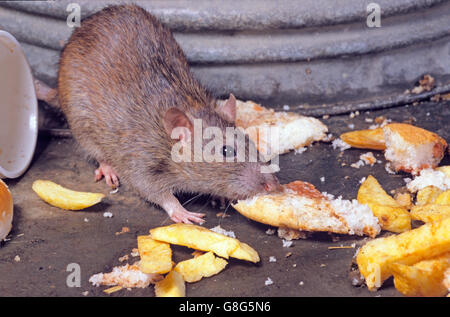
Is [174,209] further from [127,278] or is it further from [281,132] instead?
[281,132]

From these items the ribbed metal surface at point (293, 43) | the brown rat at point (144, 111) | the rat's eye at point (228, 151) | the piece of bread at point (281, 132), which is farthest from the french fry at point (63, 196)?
the ribbed metal surface at point (293, 43)

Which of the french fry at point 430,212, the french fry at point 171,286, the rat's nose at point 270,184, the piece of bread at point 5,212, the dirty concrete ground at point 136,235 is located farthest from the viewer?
the rat's nose at point 270,184

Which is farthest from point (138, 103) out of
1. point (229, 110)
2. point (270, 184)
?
point (270, 184)

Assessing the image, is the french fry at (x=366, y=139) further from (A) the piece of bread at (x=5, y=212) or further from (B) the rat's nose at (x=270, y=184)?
(A) the piece of bread at (x=5, y=212)

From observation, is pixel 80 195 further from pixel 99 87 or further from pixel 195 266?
pixel 195 266

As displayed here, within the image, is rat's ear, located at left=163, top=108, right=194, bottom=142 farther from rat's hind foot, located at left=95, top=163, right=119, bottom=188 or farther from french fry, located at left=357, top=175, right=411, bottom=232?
french fry, located at left=357, top=175, right=411, bottom=232

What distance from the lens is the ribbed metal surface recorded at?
4434 millimetres

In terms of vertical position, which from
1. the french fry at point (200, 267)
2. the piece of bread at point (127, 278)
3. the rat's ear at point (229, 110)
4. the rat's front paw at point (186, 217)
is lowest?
the rat's front paw at point (186, 217)

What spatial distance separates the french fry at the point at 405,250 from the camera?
105 inches

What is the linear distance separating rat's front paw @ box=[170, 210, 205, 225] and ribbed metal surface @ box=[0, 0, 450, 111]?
140 cm

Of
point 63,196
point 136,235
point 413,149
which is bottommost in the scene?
point 136,235

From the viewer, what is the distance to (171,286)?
9.14 ft

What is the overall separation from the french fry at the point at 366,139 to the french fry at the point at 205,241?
1.42 m

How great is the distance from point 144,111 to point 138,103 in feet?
0.22
